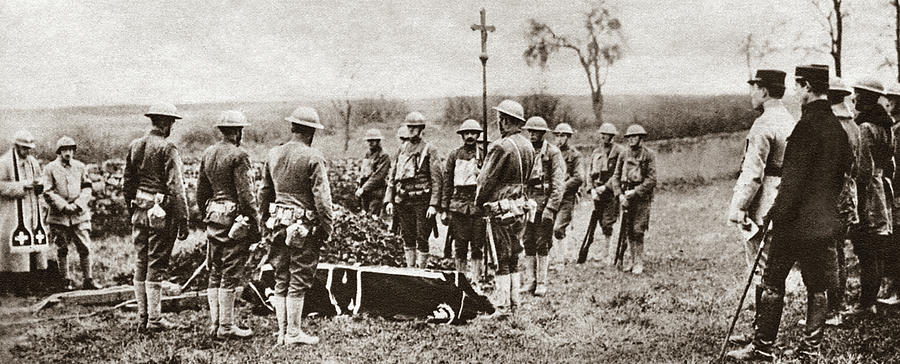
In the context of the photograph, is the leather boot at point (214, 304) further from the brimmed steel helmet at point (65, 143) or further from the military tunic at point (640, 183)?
the military tunic at point (640, 183)

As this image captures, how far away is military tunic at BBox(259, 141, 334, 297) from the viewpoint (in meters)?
5.03

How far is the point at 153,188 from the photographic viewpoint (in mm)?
5441

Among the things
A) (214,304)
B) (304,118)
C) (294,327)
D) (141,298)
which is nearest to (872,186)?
(304,118)

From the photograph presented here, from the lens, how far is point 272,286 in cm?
593

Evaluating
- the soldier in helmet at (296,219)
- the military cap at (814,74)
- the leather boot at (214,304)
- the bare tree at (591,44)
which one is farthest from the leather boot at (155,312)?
the military cap at (814,74)

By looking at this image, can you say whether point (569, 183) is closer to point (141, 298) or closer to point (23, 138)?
point (141, 298)

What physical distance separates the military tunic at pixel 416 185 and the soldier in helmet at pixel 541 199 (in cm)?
101

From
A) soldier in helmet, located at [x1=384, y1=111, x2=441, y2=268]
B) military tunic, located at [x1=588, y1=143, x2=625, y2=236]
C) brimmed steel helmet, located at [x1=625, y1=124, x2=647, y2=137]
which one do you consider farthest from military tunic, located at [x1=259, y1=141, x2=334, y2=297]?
military tunic, located at [x1=588, y1=143, x2=625, y2=236]

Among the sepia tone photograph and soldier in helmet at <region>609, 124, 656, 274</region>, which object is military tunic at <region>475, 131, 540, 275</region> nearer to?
the sepia tone photograph

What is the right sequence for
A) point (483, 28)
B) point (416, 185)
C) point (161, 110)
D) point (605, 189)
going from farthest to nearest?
point (605, 189) → point (416, 185) → point (483, 28) → point (161, 110)

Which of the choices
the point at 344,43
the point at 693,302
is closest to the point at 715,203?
the point at 693,302

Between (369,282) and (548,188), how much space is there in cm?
265

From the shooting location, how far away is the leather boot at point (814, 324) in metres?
4.43

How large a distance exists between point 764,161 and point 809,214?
617mm
